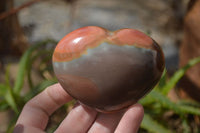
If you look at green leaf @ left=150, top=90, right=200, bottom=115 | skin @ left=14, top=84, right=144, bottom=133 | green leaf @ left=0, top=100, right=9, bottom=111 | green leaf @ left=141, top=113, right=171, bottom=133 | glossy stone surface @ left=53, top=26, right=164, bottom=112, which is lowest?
green leaf @ left=0, top=100, right=9, bottom=111

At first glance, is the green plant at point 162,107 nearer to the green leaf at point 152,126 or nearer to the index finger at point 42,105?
the green leaf at point 152,126

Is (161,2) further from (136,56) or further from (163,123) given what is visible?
(136,56)

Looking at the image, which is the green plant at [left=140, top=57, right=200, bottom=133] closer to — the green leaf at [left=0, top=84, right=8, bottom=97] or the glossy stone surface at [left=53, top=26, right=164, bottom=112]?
the glossy stone surface at [left=53, top=26, right=164, bottom=112]

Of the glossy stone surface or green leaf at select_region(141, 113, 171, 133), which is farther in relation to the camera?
green leaf at select_region(141, 113, 171, 133)

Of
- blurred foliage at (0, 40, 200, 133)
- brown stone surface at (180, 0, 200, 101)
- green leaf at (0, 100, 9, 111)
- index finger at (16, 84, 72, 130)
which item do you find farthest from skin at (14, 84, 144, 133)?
brown stone surface at (180, 0, 200, 101)

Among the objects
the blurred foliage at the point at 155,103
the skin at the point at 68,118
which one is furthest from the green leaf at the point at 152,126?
the skin at the point at 68,118

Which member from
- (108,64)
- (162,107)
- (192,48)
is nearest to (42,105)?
(108,64)

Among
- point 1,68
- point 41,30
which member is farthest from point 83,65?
point 41,30

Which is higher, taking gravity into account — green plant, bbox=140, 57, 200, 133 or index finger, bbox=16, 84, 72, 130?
index finger, bbox=16, 84, 72, 130
